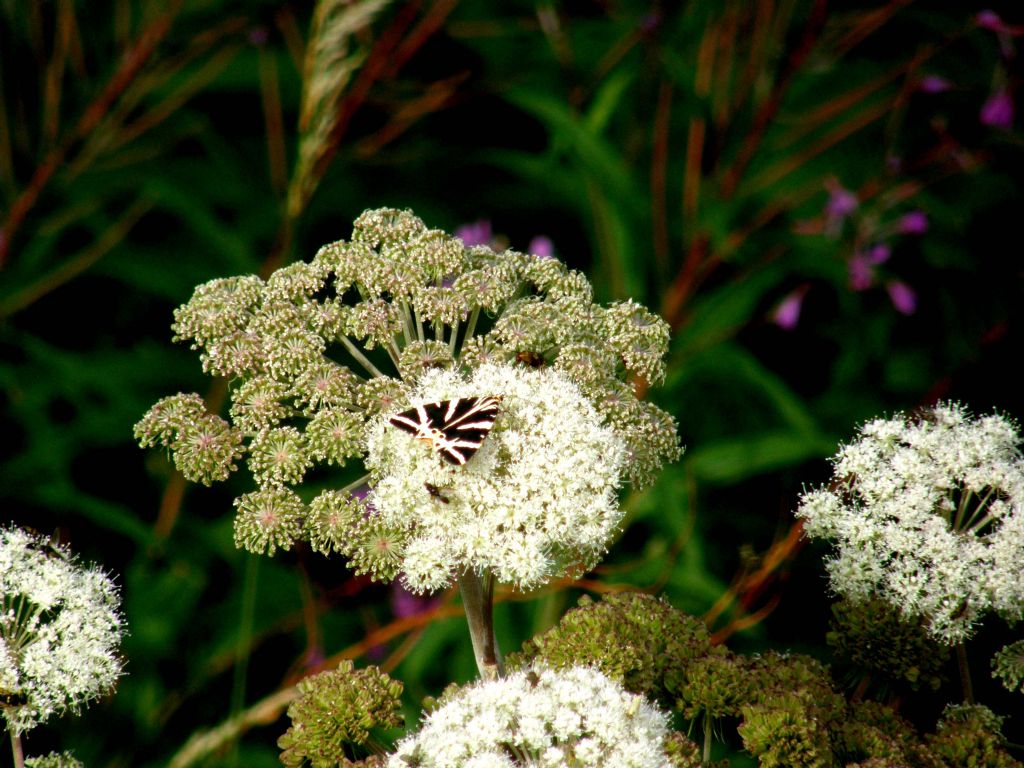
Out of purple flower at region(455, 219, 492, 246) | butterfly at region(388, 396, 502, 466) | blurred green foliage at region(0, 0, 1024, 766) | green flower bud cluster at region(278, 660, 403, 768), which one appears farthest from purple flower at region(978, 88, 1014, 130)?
green flower bud cluster at region(278, 660, 403, 768)

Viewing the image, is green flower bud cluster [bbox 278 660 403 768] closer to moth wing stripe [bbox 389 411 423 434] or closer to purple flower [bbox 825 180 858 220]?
moth wing stripe [bbox 389 411 423 434]

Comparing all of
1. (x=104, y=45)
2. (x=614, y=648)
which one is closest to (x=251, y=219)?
(x=104, y=45)

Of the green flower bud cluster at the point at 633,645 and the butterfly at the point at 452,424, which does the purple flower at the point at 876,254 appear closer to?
the green flower bud cluster at the point at 633,645

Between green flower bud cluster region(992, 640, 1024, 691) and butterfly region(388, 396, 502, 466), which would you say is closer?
butterfly region(388, 396, 502, 466)

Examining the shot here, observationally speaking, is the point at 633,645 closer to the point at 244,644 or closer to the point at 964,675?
the point at 964,675

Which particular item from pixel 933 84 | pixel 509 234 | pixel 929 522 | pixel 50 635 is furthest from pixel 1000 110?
pixel 50 635

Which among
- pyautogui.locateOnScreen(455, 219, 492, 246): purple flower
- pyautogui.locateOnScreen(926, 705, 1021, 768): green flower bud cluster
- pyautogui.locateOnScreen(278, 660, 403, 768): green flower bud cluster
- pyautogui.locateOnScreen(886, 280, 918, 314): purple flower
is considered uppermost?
pyautogui.locateOnScreen(455, 219, 492, 246): purple flower
